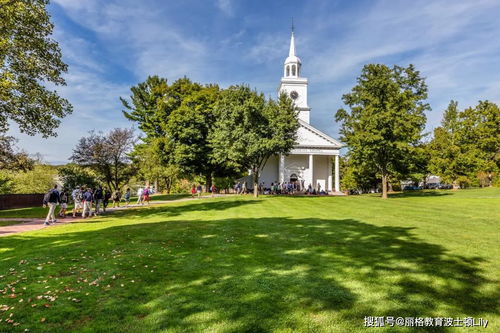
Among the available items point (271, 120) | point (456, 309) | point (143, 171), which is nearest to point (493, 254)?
point (456, 309)

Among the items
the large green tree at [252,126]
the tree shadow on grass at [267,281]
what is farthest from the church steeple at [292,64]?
the tree shadow on grass at [267,281]

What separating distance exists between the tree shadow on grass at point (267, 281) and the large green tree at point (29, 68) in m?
11.0

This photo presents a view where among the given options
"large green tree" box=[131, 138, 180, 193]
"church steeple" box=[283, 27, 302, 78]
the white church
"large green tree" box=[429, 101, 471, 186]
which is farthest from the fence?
"large green tree" box=[429, 101, 471, 186]

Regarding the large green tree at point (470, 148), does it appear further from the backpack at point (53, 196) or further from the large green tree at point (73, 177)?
the backpack at point (53, 196)

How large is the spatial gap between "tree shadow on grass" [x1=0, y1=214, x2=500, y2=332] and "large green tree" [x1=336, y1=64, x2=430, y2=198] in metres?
22.5

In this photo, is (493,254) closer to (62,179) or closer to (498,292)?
(498,292)

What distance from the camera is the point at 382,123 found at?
29.5 metres

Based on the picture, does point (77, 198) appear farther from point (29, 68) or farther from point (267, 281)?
point (267, 281)

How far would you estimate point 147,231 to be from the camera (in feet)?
37.3

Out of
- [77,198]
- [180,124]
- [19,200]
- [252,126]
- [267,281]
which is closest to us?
[267,281]

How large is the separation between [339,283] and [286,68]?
54306mm

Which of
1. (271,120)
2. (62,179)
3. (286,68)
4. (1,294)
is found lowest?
(1,294)

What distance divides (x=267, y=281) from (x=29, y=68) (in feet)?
60.2

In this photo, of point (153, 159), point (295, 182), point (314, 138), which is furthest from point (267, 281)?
point (314, 138)
